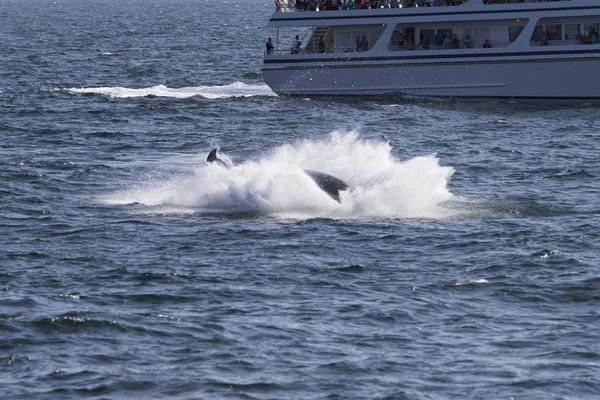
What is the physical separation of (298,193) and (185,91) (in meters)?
36.9

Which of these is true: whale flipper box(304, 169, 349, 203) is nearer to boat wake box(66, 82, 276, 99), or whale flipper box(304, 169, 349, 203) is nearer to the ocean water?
the ocean water

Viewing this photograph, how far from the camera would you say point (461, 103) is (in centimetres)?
6544

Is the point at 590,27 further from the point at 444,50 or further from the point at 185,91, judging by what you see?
the point at 185,91

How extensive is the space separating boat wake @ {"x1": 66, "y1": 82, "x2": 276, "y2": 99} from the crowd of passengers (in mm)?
5356

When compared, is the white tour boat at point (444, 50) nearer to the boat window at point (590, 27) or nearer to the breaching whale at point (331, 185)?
the boat window at point (590, 27)

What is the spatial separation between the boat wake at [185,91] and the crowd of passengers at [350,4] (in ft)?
17.6

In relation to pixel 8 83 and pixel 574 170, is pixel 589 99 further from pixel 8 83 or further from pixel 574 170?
pixel 8 83

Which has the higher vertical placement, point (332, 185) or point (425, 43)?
point (425, 43)

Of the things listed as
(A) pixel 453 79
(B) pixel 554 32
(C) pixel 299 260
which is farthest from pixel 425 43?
(C) pixel 299 260

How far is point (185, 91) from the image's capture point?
74062mm

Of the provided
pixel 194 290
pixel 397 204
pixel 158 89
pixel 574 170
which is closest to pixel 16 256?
pixel 194 290

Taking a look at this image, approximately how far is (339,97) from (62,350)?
144 feet

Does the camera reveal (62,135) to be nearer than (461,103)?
Yes

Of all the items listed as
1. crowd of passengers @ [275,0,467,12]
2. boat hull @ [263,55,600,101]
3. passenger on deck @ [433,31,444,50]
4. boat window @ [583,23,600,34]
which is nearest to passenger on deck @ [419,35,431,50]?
passenger on deck @ [433,31,444,50]
